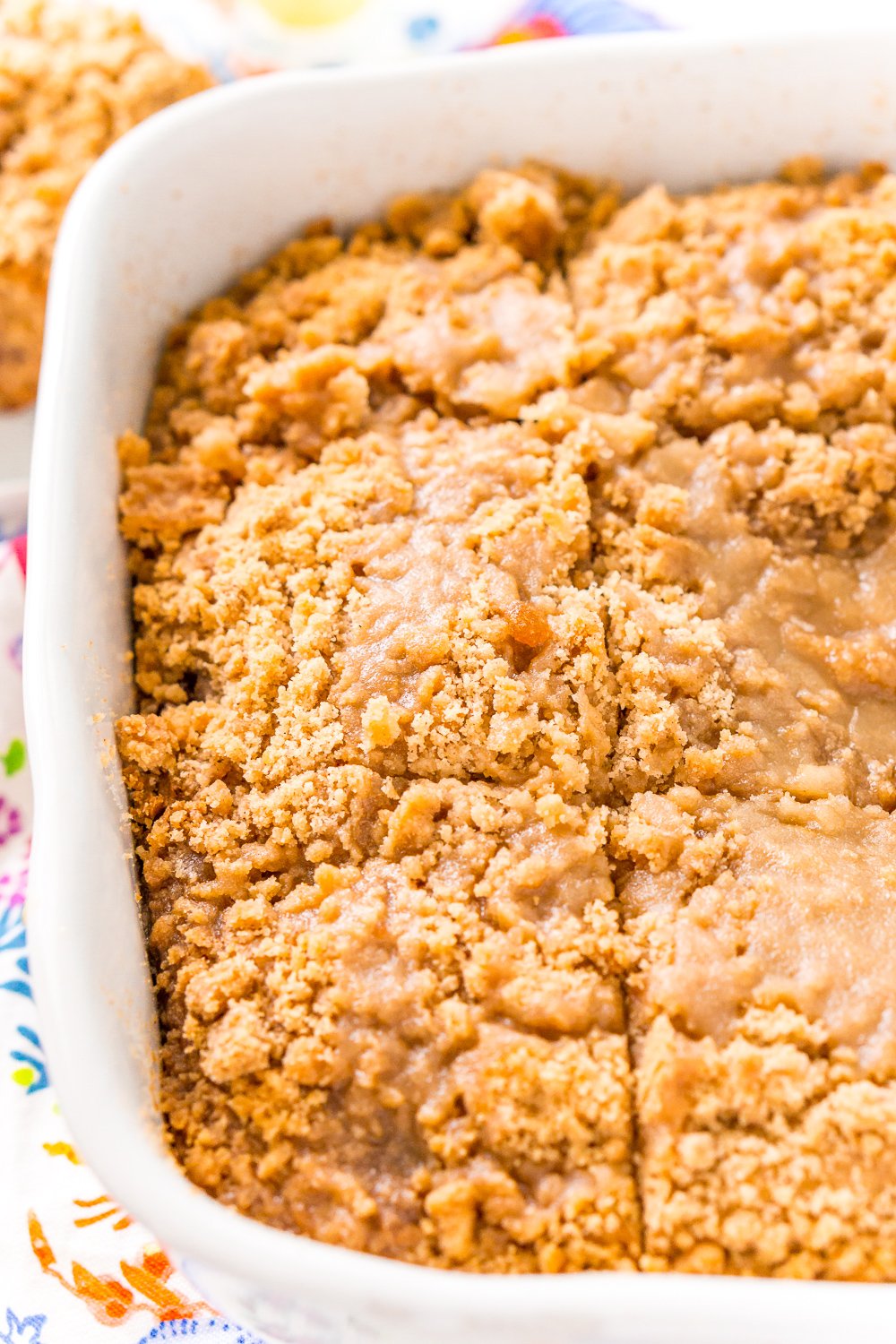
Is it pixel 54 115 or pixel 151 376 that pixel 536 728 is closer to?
pixel 151 376

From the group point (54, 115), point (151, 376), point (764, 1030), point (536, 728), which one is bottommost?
point (764, 1030)

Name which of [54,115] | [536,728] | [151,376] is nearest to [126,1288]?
[536,728]

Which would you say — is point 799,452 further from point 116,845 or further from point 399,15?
point 399,15

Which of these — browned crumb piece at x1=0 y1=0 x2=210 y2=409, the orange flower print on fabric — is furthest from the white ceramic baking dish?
browned crumb piece at x1=0 y1=0 x2=210 y2=409

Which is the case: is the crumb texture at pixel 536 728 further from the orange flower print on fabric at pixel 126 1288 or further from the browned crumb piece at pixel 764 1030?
the orange flower print on fabric at pixel 126 1288

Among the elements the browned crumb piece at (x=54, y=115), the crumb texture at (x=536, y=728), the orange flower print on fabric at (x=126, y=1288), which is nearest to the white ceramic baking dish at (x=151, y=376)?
the crumb texture at (x=536, y=728)
